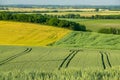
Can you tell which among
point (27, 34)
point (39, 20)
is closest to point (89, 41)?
point (27, 34)

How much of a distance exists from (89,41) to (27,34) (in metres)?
10.9

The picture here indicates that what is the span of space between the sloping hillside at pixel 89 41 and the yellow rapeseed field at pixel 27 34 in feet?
7.02

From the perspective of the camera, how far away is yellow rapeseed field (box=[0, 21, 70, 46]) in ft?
171

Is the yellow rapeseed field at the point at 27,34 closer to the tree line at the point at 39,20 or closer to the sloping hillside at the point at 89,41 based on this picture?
the sloping hillside at the point at 89,41

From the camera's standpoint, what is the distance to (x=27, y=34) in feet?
187

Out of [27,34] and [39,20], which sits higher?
[27,34]

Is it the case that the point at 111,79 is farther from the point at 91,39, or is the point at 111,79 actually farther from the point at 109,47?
the point at 91,39

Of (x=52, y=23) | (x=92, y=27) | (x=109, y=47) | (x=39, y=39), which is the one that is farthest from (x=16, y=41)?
(x=92, y=27)

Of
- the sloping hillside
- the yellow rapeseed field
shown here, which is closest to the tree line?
the yellow rapeseed field

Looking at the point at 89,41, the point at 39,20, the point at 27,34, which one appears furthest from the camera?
the point at 39,20

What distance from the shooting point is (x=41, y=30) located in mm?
60594

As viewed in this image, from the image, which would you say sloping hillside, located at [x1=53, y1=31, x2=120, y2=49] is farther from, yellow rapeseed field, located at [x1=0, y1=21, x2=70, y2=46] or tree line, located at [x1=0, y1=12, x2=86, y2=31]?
tree line, located at [x1=0, y1=12, x2=86, y2=31]

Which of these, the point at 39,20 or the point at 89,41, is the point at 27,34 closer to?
the point at 89,41

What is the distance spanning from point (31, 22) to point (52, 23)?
4293 millimetres
